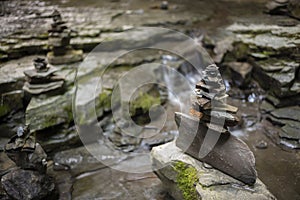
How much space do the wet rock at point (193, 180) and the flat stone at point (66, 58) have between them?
110 inches

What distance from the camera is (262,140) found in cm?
525

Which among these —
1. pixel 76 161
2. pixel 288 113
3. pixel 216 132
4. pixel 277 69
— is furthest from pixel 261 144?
pixel 76 161

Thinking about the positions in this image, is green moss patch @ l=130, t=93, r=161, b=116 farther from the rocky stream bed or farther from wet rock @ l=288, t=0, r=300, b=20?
wet rock @ l=288, t=0, r=300, b=20

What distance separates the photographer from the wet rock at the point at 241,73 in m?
6.42

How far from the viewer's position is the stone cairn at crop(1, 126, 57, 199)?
13.1 feet

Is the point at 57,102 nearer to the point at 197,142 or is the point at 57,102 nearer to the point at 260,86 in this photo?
the point at 197,142

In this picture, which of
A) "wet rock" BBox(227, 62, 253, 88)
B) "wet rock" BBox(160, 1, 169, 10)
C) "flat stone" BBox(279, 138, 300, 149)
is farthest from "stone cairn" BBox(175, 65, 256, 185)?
"wet rock" BBox(160, 1, 169, 10)

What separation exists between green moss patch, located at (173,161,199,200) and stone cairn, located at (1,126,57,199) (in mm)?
1597

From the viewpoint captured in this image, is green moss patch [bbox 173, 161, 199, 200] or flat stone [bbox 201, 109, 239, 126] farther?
green moss patch [bbox 173, 161, 199, 200]

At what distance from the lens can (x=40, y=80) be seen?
538cm

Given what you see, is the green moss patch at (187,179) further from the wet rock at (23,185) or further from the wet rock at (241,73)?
the wet rock at (241,73)

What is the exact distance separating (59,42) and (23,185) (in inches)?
111

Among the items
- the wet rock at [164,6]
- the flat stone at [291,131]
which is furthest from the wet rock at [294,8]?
the wet rock at [164,6]

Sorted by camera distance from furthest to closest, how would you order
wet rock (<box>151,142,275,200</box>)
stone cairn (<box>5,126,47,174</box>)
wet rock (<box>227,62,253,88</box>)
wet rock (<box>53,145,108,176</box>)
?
1. wet rock (<box>227,62,253,88</box>)
2. wet rock (<box>53,145,108,176</box>)
3. stone cairn (<box>5,126,47,174</box>)
4. wet rock (<box>151,142,275,200</box>)
